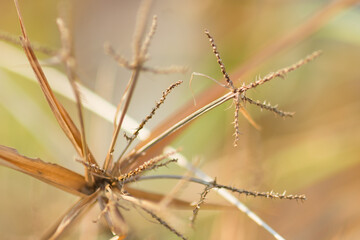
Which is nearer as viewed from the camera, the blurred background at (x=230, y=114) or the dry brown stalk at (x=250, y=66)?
the dry brown stalk at (x=250, y=66)

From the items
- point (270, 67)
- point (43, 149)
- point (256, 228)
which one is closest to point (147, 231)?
point (256, 228)

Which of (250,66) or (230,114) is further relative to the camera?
A: (230,114)

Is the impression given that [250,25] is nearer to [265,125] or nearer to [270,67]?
[270,67]

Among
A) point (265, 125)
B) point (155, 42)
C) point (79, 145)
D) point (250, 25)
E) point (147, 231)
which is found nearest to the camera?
point (79, 145)

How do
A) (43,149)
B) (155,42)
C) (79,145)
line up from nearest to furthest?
1. (79,145)
2. (43,149)
3. (155,42)

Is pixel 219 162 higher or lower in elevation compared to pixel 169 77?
lower

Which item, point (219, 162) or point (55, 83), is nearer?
point (55, 83)

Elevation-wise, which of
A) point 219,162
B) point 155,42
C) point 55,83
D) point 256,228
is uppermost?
point 155,42

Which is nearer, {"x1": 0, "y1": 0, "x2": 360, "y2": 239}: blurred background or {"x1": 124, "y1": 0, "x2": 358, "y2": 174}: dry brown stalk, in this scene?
{"x1": 124, "y1": 0, "x2": 358, "y2": 174}: dry brown stalk
